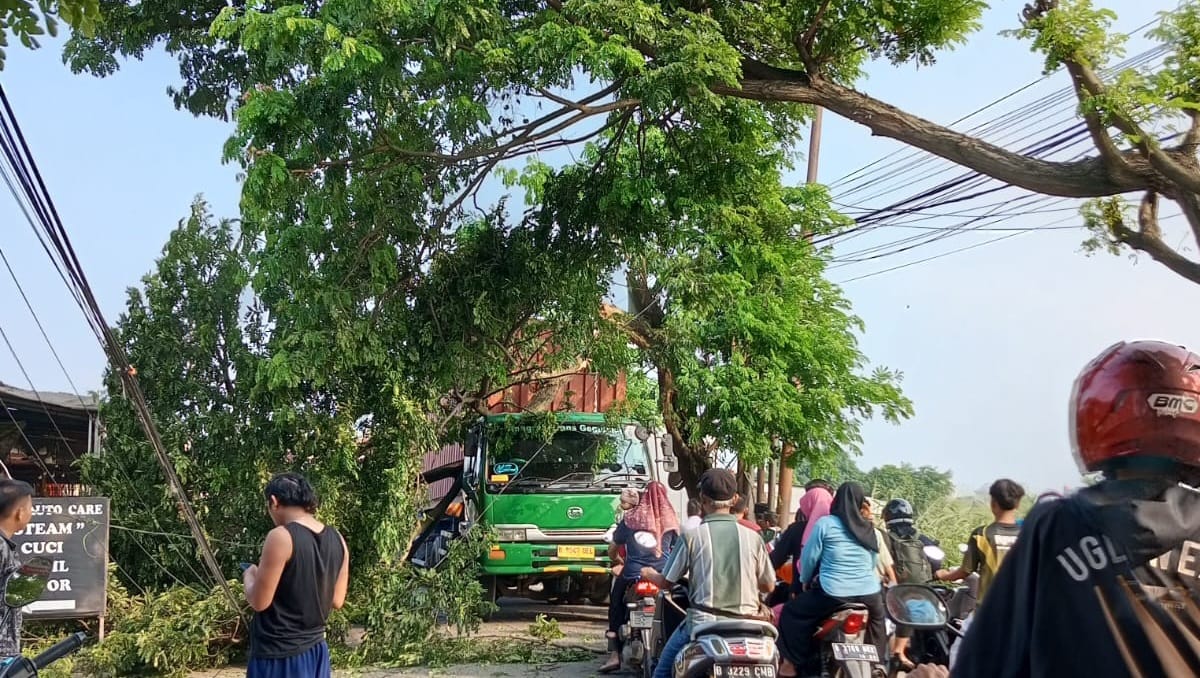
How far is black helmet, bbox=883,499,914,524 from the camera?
6637 millimetres

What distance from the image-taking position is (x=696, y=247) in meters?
10.7

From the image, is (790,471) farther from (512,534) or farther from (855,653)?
(855,653)

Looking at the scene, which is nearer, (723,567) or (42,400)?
(723,567)

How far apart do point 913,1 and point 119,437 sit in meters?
8.22

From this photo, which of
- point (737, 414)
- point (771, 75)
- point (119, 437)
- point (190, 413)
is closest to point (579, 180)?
point (771, 75)

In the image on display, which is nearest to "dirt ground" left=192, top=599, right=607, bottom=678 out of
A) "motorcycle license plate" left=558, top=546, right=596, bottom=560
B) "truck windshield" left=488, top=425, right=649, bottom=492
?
"motorcycle license plate" left=558, top=546, right=596, bottom=560

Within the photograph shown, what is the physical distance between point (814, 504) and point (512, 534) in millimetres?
5319

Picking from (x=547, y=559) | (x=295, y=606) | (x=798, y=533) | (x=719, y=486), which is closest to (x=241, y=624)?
(x=547, y=559)

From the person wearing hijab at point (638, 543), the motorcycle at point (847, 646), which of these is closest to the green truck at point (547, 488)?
the person wearing hijab at point (638, 543)

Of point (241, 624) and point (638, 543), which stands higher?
point (638, 543)

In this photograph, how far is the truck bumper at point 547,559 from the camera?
11.0m

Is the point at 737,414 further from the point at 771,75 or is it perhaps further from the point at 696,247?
the point at 771,75

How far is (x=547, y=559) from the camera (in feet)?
36.7

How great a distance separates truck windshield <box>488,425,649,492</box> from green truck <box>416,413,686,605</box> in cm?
1
